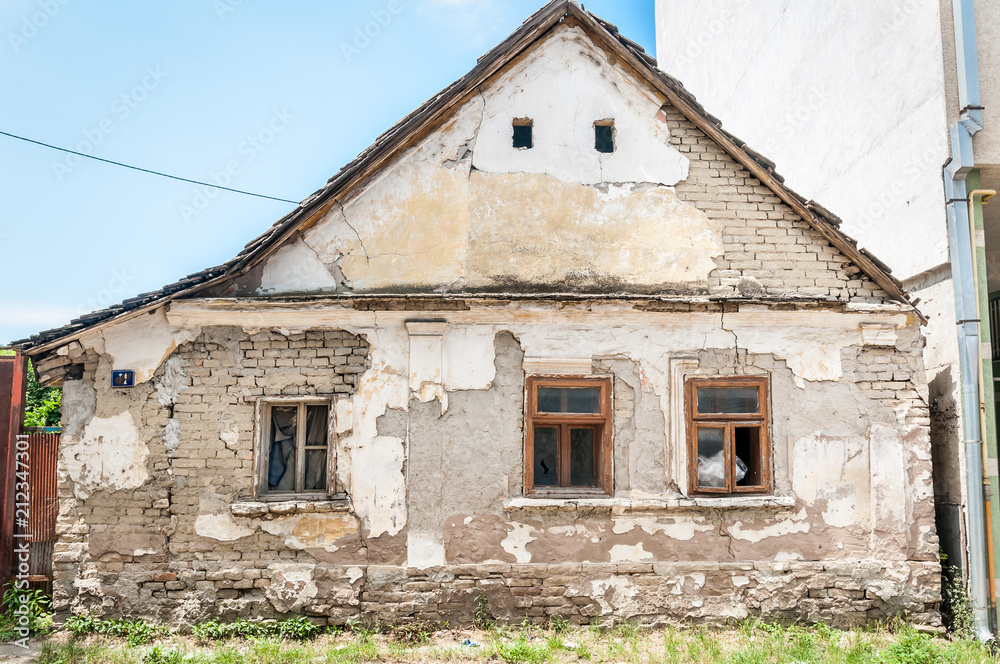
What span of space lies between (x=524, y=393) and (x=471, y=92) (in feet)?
9.95

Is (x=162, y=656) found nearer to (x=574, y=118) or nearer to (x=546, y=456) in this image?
(x=546, y=456)

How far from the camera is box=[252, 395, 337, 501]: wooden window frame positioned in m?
6.28

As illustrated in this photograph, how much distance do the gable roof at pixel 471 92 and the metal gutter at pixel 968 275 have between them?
44cm

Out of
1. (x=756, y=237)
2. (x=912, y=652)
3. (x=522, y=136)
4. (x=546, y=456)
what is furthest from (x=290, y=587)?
(x=756, y=237)

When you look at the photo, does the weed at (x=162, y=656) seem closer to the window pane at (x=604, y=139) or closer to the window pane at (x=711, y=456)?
the window pane at (x=711, y=456)

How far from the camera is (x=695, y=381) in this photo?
6.49 meters

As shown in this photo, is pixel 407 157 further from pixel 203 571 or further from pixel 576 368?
pixel 203 571

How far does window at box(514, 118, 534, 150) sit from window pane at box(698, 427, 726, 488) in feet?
10.9

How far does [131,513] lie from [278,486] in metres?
1.30

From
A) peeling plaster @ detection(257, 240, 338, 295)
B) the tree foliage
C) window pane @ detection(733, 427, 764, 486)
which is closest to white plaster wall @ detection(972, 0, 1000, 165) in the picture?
window pane @ detection(733, 427, 764, 486)

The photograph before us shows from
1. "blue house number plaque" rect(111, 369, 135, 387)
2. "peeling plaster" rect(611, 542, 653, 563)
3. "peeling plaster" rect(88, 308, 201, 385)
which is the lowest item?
"peeling plaster" rect(611, 542, 653, 563)

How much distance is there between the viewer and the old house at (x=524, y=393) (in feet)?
20.3

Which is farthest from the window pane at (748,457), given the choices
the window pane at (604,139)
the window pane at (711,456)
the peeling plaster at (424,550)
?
the window pane at (604,139)

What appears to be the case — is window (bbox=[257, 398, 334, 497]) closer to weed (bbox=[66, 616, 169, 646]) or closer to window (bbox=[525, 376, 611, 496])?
weed (bbox=[66, 616, 169, 646])
